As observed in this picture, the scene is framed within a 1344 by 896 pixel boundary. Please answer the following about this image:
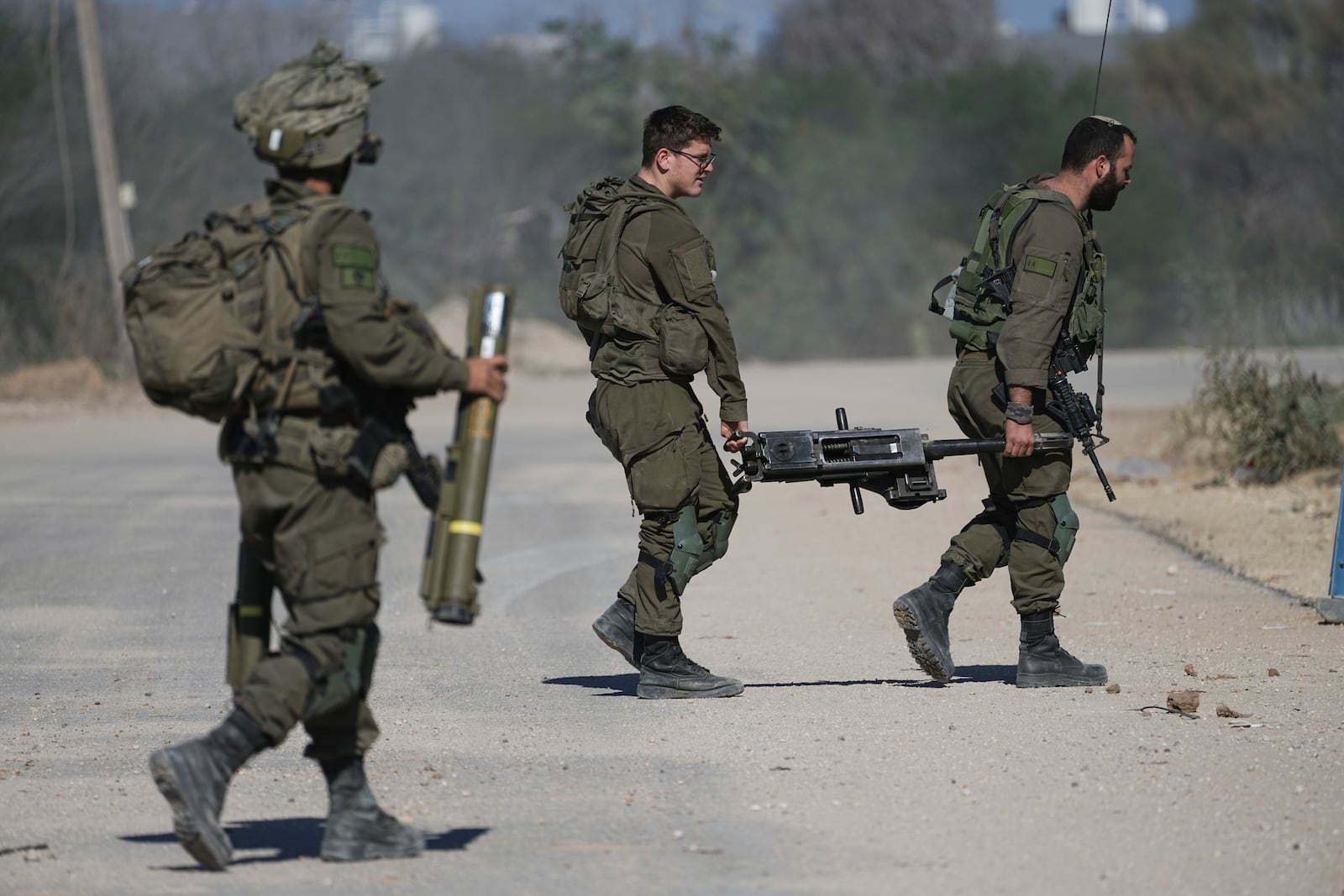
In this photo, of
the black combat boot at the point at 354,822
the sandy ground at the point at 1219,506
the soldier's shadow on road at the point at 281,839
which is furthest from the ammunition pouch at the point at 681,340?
the sandy ground at the point at 1219,506

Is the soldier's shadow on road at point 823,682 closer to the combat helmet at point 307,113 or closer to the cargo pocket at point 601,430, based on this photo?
the cargo pocket at point 601,430

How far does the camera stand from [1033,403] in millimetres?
6832

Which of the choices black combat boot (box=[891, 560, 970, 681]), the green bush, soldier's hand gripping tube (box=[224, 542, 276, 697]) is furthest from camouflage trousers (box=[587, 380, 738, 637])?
the green bush

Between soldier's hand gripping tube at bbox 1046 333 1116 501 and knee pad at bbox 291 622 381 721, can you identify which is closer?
knee pad at bbox 291 622 381 721

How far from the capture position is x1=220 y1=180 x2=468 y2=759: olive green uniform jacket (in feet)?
14.9

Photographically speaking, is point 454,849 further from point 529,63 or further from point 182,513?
point 529,63

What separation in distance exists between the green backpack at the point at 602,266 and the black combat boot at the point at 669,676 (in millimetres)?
1117

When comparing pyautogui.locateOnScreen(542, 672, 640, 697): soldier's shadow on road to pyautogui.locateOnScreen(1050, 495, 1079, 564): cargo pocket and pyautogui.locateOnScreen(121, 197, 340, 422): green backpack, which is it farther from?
pyautogui.locateOnScreen(121, 197, 340, 422): green backpack

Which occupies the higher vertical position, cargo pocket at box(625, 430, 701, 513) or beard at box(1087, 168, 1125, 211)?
beard at box(1087, 168, 1125, 211)

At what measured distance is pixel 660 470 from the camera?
6.72 meters

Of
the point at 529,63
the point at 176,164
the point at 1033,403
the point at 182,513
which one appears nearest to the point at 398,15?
the point at 529,63

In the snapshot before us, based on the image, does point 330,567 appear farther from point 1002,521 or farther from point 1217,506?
point 1217,506

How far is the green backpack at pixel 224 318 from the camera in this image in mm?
4543

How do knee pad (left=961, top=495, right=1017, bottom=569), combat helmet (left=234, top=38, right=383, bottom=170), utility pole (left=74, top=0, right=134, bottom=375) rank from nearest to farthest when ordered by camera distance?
combat helmet (left=234, top=38, right=383, bottom=170), knee pad (left=961, top=495, right=1017, bottom=569), utility pole (left=74, top=0, right=134, bottom=375)
